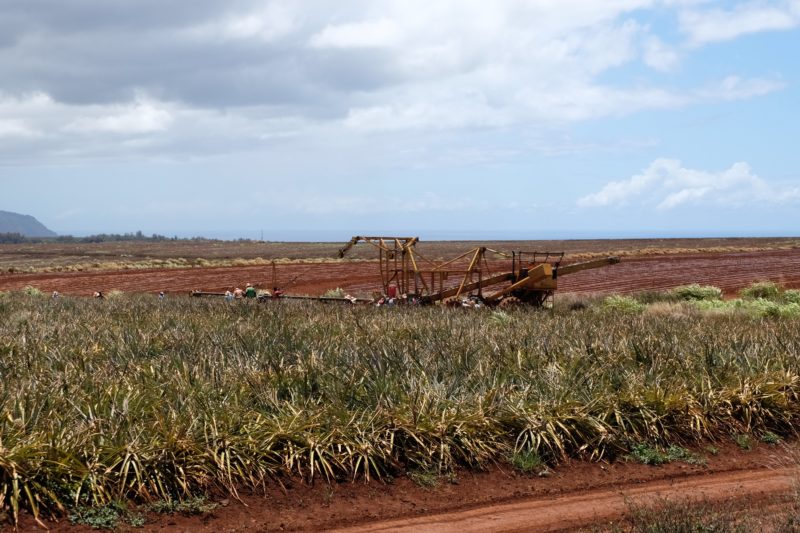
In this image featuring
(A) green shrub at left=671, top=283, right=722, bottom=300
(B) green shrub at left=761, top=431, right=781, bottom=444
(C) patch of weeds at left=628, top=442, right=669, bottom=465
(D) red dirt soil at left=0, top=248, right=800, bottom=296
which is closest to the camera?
(C) patch of weeds at left=628, top=442, right=669, bottom=465

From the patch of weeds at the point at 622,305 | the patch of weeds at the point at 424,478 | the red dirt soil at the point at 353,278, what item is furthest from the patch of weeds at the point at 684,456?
the red dirt soil at the point at 353,278

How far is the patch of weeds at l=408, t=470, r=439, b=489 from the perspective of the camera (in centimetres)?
702

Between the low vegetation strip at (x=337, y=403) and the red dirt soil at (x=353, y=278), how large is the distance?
23.7 meters

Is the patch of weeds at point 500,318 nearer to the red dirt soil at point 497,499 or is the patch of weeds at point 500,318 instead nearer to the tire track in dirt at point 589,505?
the red dirt soil at point 497,499

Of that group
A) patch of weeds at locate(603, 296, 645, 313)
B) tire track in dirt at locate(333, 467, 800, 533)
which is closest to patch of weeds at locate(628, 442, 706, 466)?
tire track in dirt at locate(333, 467, 800, 533)

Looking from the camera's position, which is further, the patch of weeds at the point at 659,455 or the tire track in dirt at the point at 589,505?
the patch of weeds at the point at 659,455

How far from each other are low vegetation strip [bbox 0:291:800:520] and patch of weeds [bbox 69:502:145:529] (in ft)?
0.23

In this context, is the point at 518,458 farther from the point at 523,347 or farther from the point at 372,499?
the point at 523,347

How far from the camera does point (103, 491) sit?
20.1ft

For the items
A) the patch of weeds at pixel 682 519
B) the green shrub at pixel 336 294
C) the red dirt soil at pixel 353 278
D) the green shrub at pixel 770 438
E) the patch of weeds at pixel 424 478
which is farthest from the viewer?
the red dirt soil at pixel 353 278

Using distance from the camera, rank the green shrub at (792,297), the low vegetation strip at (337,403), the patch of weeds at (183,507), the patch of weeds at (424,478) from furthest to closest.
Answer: the green shrub at (792,297)
the patch of weeds at (424,478)
the low vegetation strip at (337,403)
the patch of weeds at (183,507)

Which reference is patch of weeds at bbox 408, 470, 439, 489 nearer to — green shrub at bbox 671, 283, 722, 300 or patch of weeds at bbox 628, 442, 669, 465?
patch of weeds at bbox 628, 442, 669, 465

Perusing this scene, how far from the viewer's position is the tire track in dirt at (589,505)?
20.5ft

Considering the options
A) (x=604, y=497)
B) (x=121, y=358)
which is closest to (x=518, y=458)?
(x=604, y=497)
